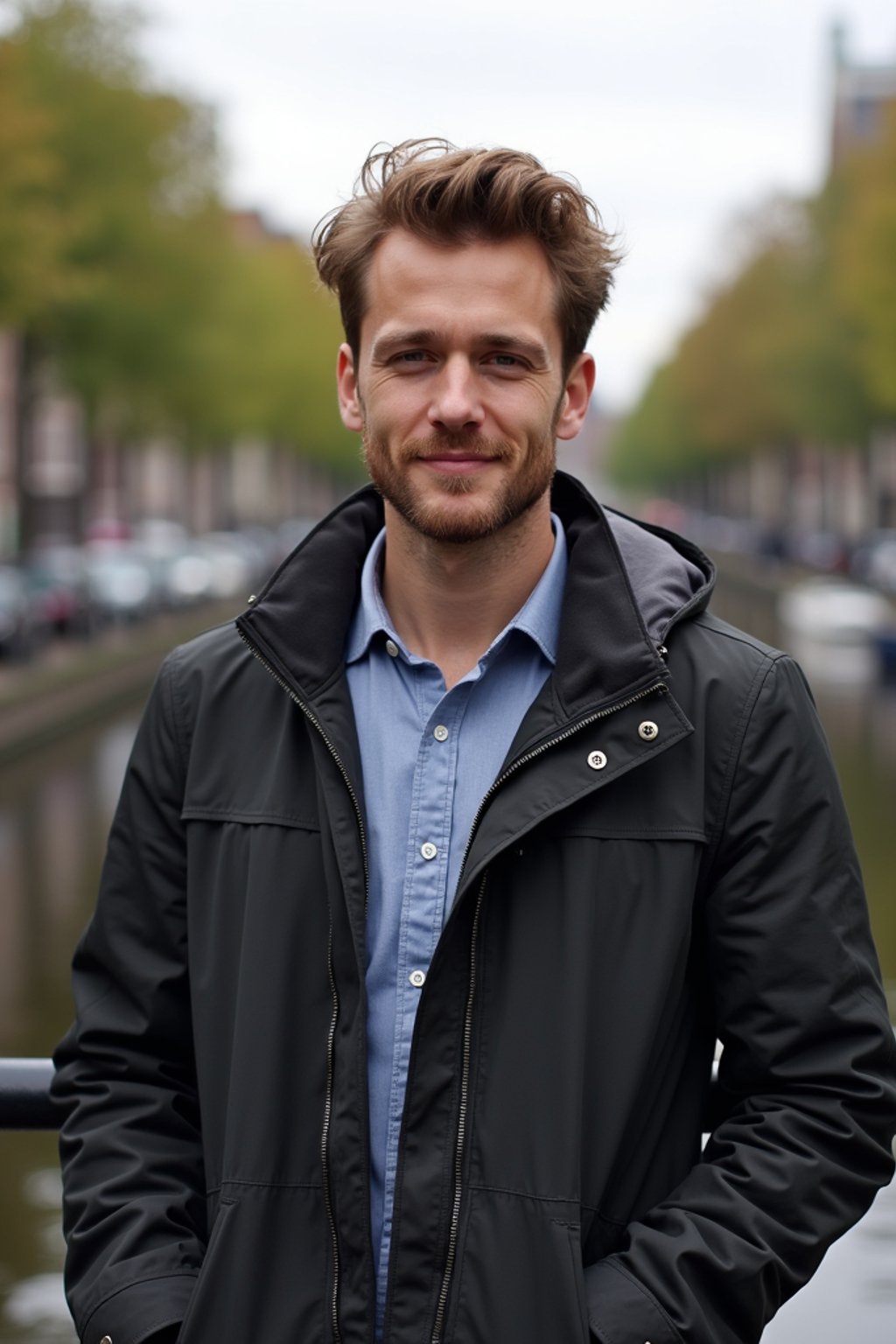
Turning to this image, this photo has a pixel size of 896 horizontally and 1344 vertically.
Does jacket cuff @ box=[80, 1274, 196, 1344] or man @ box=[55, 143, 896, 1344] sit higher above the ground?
man @ box=[55, 143, 896, 1344]

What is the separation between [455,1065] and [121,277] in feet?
108

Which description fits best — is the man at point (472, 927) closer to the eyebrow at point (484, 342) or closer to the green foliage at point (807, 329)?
the eyebrow at point (484, 342)

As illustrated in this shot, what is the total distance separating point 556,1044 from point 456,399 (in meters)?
0.74

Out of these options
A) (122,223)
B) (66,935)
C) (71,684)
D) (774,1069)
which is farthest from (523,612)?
(122,223)

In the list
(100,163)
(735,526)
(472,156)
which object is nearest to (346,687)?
(472,156)

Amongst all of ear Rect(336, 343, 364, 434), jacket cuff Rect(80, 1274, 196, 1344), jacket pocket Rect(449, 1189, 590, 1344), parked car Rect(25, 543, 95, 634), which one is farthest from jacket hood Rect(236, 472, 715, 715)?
parked car Rect(25, 543, 95, 634)

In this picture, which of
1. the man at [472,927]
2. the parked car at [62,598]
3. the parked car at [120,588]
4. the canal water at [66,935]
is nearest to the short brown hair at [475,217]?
the man at [472,927]

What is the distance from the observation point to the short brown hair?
250 cm

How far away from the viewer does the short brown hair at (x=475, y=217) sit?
2500mm

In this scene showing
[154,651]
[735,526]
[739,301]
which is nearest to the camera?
[154,651]

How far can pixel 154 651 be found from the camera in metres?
31.1

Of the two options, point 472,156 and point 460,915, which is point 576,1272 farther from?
point 472,156

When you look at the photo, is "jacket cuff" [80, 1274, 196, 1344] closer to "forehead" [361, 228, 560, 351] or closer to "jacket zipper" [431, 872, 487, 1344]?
"jacket zipper" [431, 872, 487, 1344]

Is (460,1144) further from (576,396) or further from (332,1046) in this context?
(576,396)
